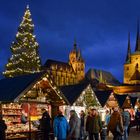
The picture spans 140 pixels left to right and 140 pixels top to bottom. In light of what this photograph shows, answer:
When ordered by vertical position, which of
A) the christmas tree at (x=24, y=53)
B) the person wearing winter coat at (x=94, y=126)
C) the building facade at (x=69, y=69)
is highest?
the building facade at (x=69, y=69)

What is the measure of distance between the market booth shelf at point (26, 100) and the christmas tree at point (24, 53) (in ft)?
78.5

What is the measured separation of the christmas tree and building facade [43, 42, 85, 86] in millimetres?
81143

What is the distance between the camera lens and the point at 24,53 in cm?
4706

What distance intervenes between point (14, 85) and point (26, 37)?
89.4 feet

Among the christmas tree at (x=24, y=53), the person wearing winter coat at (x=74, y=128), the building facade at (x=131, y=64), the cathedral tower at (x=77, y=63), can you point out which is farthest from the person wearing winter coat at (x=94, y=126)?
the building facade at (x=131, y=64)

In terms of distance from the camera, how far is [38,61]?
47.8 metres

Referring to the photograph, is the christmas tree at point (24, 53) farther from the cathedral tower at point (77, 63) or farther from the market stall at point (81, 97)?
the cathedral tower at point (77, 63)

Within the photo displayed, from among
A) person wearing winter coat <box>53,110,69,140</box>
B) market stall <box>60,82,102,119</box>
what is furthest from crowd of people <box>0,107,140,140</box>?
market stall <box>60,82,102,119</box>

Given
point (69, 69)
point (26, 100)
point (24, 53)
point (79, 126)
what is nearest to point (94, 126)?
point (79, 126)

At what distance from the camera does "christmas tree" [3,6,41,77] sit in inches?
1850

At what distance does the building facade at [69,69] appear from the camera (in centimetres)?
13924

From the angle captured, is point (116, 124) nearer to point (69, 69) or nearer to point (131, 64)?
point (69, 69)

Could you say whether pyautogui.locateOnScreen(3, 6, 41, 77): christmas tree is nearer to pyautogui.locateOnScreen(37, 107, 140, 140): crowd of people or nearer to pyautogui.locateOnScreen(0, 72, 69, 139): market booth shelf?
pyautogui.locateOnScreen(0, 72, 69, 139): market booth shelf

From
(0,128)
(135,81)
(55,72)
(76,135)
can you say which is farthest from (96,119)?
(135,81)
